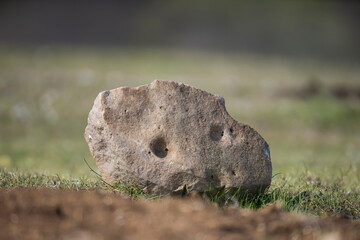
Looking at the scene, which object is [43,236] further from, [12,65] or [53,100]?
[12,65]

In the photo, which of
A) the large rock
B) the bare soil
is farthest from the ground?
the large rock

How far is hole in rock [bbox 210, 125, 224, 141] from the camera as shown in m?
4.73

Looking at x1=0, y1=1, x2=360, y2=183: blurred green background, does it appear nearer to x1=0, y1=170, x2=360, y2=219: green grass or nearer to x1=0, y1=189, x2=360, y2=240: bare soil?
x1=0, y1=170, x2=360, y2=219: green grass

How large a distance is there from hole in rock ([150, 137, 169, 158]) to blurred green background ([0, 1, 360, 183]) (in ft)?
6.00

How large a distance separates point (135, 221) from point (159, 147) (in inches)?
54.7

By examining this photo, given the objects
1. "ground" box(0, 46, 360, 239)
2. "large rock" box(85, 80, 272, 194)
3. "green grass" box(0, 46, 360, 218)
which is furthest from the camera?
"green grass" box(0, 46, 360, 218)

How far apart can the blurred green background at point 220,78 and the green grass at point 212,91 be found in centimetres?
3

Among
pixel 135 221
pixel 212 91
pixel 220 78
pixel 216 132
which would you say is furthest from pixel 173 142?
pixel 220 78

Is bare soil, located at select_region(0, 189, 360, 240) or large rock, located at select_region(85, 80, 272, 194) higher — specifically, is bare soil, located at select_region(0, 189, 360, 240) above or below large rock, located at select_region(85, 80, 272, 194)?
below

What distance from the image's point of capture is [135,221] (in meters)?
3.35

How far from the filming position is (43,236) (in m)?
3.14

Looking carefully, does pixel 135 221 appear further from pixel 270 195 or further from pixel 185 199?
pixel 270 195

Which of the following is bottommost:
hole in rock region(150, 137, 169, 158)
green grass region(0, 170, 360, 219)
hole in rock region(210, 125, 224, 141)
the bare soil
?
green grass region(0, 170, 360, 219)

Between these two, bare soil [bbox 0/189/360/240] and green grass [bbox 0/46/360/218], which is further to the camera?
green grass [bbox 0/46/360/218]
